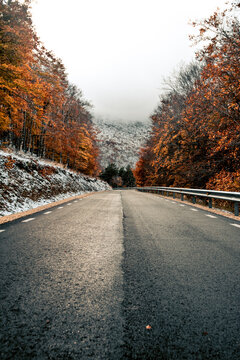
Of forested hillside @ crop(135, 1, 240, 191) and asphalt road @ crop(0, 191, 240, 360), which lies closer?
asphalt road @ crop(0, 191, 240, 360)

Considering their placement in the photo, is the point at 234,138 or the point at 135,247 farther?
the point at 234,138

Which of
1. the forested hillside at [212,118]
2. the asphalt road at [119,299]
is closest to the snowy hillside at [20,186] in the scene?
the asphalt road at [119,299]

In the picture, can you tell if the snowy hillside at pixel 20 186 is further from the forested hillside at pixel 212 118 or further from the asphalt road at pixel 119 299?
the forested hillside at pixel 212 118

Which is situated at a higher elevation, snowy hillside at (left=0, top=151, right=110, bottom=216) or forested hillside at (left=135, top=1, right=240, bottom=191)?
forested hillside at (left=135, top=1, right=240, bottom=191)

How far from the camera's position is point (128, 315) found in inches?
78.1

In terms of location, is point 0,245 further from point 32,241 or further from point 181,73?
point 181,73

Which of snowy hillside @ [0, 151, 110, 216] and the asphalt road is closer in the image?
the asphalt road

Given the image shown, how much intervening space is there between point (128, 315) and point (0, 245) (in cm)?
324

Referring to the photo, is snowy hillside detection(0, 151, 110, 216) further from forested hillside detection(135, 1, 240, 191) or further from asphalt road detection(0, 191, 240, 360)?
forested hillside detection(135, 1, 240, 191)

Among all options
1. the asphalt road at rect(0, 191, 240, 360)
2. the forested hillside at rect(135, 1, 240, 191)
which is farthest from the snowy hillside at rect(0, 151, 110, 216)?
the forested hillside at rect(135, 1, 240, 191)

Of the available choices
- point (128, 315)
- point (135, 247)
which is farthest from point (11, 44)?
point (128, 315)

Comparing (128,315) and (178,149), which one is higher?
(178,149)

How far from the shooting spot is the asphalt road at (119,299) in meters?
1.58

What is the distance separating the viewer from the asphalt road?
5.19 ft
